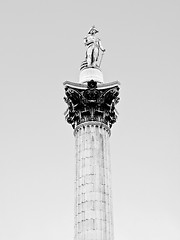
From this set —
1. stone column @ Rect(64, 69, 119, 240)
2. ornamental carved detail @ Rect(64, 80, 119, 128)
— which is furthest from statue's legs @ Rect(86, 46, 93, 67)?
ornamental carved detail @ Rect(64, 80, 119, 128)

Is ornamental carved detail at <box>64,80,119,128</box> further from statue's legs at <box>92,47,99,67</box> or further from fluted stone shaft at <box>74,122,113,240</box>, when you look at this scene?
statue's legs at <box>92,47,99,67</box>

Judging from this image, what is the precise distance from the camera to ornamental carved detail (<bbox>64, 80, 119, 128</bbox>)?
34875 millimetres

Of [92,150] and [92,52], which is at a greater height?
[92,52]

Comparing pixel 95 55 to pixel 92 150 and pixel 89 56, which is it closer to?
pixel 89 56

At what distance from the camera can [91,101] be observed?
34.9m

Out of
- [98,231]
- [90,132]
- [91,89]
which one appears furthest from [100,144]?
[98,231]

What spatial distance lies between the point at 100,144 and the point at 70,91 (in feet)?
14.2

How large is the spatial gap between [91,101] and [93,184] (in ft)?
20.5

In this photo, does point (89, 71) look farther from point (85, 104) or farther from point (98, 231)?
point (98, 231)

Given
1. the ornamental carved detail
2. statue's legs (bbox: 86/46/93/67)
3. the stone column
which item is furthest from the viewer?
statue's legs (bbox: 86/46/93/67)

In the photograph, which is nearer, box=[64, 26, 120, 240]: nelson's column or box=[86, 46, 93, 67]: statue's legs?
box=[64, 26, 120, 240]: nelson's column

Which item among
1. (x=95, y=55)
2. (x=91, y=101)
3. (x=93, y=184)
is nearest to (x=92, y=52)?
(x=95, y=55)

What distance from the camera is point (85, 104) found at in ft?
114

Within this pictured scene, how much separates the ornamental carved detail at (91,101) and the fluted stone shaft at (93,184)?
68 cm
